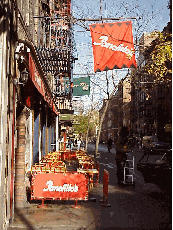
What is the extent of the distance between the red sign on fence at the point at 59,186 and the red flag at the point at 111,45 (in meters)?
3.38

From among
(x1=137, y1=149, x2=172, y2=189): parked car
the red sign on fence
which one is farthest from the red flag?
(x1=137, y1=149, x2=172, y2=189): parked car

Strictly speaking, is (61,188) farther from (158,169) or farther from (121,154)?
(121,154)

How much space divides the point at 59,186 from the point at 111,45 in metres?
4.37

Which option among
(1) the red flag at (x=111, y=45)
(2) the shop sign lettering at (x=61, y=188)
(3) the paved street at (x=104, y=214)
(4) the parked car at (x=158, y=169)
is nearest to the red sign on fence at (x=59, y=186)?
(2) the shop sign lettering at (x=61, y=188)

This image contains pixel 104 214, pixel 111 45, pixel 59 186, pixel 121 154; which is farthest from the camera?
pixel 121 154

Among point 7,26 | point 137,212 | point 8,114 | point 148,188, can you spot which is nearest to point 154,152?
point 148,188

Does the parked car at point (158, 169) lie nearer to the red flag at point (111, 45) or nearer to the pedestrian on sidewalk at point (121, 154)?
the pedestrian on sidewalk at point (121, 154)

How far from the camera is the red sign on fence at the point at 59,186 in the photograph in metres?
8.27

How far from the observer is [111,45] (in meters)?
9.40

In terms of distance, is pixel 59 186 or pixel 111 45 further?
pixel 111 45

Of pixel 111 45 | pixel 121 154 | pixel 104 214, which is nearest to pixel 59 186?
pixel 104 214

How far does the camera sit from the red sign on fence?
27.1ft

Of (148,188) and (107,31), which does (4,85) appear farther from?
(148,188)

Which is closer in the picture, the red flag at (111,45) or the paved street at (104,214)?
the paved street at (104,214)
